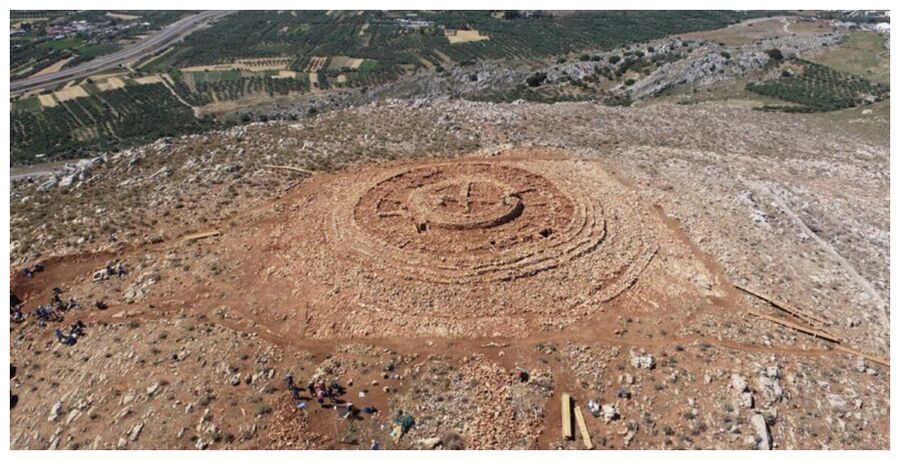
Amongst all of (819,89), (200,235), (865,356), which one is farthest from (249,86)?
(865,356)

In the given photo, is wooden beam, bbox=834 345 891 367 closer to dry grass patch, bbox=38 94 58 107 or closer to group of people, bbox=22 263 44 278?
group of people, bbox=22 263 44 278

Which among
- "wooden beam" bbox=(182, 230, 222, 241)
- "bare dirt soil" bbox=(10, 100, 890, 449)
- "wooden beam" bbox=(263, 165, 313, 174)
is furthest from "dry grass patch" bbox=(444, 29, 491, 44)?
"wooden beam" bbox=(182, 230, 222, 241)

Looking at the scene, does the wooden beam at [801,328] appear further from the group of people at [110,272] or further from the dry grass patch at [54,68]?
the dry grass patch at [54,68]

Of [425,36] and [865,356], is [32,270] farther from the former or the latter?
[425,36]

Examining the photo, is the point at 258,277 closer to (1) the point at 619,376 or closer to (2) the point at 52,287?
(2) the point at 52,287

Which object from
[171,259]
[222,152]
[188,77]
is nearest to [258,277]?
[171,259]
